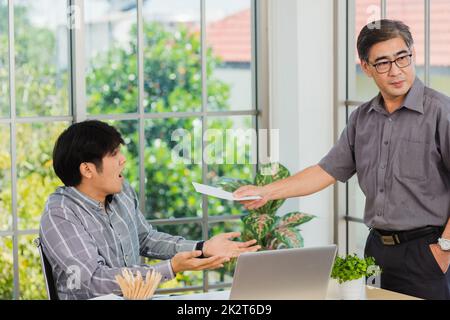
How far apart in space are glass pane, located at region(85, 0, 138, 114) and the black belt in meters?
1.52

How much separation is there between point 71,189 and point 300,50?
1.46 metres

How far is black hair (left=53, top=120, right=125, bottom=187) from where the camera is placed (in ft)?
10.5

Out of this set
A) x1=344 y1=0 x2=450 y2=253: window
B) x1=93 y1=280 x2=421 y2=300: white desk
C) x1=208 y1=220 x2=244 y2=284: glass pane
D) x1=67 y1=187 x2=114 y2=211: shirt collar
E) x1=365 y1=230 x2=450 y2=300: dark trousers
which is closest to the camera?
x1=93 y1=280 x2=421 y2=300: white desk

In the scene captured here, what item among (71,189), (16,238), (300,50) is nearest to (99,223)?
Answer: (71,189)

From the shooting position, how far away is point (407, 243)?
10.2 ft

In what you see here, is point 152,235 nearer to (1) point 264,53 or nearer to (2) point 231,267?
(2) point 231,267

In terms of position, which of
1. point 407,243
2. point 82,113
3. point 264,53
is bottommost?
point 407,243

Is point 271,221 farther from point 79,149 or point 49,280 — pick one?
point 49,280

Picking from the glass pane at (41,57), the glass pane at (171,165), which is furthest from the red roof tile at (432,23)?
the glass pane at (41,57)

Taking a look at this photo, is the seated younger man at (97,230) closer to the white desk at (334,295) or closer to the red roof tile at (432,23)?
the white desk at (334,295)

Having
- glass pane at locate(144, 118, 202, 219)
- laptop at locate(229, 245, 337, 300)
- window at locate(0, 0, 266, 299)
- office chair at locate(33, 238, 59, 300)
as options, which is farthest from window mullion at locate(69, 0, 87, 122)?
laptop at locate(229, 245, 337, 300)

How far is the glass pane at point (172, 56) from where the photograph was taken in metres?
4.21

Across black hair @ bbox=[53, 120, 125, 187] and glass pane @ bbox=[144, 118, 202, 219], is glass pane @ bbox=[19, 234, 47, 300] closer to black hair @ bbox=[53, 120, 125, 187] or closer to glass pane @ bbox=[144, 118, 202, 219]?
glass pane @ bbox=[144, 118, 202, 219]

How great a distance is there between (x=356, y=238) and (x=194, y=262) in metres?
1.45
